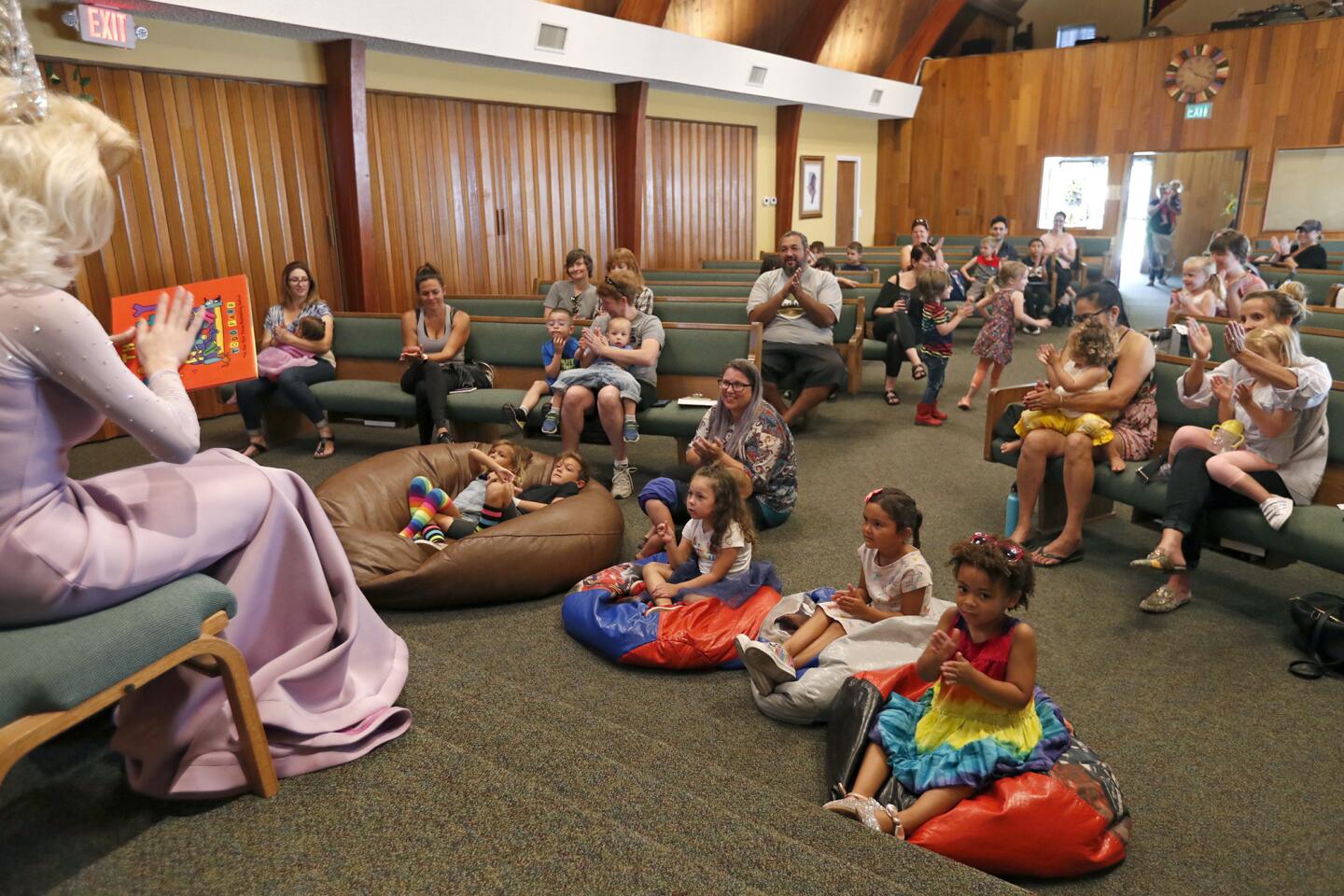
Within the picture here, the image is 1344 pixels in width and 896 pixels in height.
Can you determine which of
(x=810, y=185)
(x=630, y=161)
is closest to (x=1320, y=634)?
(x=630, y=161)

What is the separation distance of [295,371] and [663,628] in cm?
375

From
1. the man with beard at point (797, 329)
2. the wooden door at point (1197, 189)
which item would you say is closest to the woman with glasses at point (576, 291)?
the man with beard at point (797, 329)

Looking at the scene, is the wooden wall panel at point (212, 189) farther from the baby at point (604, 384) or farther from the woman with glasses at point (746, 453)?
the woman with glasses at point (746, 453)

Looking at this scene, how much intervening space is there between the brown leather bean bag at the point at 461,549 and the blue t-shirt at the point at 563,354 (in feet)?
4.94

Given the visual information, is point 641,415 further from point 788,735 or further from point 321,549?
point 321,549

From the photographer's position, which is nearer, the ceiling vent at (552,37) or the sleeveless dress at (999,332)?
the sleeveless dress at (999,332)

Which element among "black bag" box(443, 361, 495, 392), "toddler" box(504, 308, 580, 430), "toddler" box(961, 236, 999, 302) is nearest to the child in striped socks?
"toddler" box(504, 308, 580, 430)

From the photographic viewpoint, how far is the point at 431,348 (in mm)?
5723

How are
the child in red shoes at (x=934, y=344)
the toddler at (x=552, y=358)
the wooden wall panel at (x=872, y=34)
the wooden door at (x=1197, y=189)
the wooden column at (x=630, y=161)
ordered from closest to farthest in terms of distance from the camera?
the toddler at (x=552, y=358) → the child in red shoes at (x=934, y=344) → the wooden column at (x=630, y=161) → the wooden wall panel at (x=872, y=34) → the wooden door at (x=1197, y=189)

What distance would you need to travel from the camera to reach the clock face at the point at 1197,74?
12.3 meters

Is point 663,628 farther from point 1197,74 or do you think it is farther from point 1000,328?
point 1197,74

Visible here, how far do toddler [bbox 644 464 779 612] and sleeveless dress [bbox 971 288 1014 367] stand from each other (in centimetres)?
421

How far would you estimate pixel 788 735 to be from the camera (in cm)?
274

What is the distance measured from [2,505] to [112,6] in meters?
5.50
